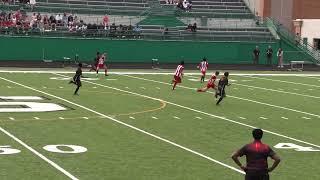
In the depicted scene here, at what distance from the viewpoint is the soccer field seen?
515 inches

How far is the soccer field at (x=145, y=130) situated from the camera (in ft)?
42.9

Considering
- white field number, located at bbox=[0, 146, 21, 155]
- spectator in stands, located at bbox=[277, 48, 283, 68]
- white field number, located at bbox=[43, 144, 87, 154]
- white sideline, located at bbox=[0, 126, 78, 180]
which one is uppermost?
white field number, located at bbox=[0, 146, 21, 155]

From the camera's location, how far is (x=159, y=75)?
3981cm

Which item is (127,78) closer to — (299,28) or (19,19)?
(19,19)

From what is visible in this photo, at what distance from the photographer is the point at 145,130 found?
1791cm

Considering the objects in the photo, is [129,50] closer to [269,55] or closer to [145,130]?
[269,55]

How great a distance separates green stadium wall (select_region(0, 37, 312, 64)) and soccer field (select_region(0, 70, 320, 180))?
16.2 meters

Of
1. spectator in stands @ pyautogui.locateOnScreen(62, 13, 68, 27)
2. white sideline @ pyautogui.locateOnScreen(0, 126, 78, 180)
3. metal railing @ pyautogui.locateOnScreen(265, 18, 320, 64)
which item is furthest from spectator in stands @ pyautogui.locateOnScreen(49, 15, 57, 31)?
white sideline @ pyautogui.locateOnScreen(0, 126, 78, 180)

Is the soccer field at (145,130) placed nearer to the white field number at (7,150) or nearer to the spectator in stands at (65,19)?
the white field number at (7,150)

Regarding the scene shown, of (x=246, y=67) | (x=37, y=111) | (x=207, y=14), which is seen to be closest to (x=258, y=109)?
(x=37, y=111)

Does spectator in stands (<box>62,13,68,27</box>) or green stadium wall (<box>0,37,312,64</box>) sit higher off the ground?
spectator in stands (<box>62,13,68,27</box>)

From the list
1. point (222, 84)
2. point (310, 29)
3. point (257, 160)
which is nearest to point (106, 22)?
point (310, 29)

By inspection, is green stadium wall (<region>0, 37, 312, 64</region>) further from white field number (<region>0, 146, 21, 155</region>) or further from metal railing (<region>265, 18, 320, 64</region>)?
white field number (<region>0, 146, 21, 155</region>)

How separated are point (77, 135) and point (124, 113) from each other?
472 centimetres
